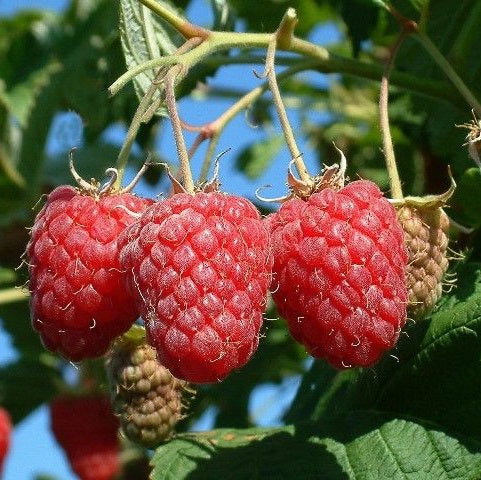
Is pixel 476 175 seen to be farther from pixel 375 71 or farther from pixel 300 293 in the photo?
pixel 300 293

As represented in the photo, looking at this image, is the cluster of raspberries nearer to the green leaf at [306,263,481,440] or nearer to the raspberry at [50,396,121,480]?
the green leaf at [306,263,481,440]

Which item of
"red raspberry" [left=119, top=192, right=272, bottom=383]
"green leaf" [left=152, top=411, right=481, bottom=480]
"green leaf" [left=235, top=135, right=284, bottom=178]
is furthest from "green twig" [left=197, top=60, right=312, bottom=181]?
"green leaf" [left=235, top=135, right=284, bottom=178]

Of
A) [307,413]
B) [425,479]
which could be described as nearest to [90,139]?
[307,413]

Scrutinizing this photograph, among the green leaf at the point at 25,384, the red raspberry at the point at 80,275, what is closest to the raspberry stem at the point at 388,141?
the red raspberry at the point at 80,275

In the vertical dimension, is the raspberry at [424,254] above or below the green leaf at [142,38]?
Result: below

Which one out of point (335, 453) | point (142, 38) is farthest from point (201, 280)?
point (142, 38)

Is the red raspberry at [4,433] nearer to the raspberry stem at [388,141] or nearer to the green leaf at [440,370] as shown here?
the green leaf at [440,370]
